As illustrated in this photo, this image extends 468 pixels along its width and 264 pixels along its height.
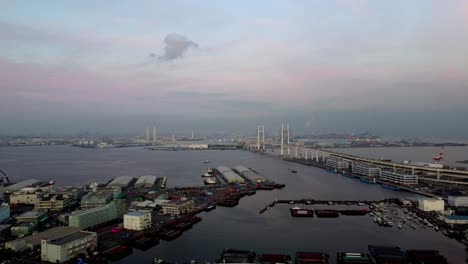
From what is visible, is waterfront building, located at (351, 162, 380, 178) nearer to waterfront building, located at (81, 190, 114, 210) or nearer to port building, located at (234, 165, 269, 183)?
port building, located at (234, 165, 269, 183)

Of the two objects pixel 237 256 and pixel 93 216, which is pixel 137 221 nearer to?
pixel 93 216

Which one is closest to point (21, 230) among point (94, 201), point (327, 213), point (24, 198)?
point (94, 201)

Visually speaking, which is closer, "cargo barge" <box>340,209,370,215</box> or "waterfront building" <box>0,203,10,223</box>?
"waterfront building" <box>0,203,10,223</box>

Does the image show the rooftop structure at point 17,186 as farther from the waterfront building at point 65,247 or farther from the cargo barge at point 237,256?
the cargo barge at point 237,256

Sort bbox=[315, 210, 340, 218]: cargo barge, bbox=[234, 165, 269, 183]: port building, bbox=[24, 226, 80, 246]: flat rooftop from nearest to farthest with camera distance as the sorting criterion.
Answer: bbox=[24, 226, 80, 246]: flat rooftop
bbox=[315, 210, 340, 218]: cargo barge
bbox=[234, 165, 269, 183]: port building

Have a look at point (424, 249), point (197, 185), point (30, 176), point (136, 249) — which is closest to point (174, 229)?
point (136, 249)

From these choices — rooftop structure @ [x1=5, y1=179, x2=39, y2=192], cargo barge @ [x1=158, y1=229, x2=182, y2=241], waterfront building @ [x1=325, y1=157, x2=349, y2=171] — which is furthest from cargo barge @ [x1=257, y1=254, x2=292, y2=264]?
waterfront building @ [x1=325, y1=157, x2=349, y2=171]

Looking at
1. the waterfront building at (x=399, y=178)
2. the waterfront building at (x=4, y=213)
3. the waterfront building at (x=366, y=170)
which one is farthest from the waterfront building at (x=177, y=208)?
the waterfront building at (x=366, y=170)
